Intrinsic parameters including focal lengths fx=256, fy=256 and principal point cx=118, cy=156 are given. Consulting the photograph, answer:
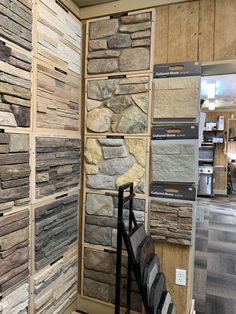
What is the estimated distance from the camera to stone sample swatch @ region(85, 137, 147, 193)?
193cm

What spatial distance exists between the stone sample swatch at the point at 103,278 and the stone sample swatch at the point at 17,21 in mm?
1604

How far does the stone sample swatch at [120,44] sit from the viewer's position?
73.7 inches

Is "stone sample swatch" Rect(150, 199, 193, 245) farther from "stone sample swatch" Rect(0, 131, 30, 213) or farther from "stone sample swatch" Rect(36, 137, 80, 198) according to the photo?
"stone sample swatch" Rect(0, 131, 30, 213)

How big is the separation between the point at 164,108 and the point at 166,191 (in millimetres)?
605

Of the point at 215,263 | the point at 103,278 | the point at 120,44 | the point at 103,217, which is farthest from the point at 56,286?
the point at 215,263

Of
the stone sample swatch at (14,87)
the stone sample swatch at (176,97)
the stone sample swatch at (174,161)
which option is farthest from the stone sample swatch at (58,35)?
the stone sample swatch at (174,161)

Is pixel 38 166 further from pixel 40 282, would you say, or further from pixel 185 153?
pixel 185 153

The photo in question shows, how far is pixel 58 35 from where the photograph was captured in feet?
5.73

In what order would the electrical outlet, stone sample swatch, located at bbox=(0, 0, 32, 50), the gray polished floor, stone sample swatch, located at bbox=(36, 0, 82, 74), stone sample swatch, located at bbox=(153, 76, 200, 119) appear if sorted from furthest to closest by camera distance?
1. the gray polished floor
2. the electrical outlet
3. stone sample swatch, located at bbox=(153, 76, 200, 119)
4. stone sample swatch, located at bbox=(36, 0, 82, 74)
5. stone sample swatch, located at bbox=(0, 0, 32, 50)

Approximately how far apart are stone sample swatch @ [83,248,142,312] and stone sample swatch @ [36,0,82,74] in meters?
1.49

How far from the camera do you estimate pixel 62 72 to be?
1821 millimetres

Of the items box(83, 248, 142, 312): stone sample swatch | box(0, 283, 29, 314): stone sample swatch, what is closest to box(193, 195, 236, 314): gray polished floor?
box(83, 248, 142, 312): stone sample swatch

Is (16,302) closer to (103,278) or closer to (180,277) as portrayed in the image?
(103,278)

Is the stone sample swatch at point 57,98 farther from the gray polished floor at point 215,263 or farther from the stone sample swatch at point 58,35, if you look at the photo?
the gray polished floor at point 215,263
